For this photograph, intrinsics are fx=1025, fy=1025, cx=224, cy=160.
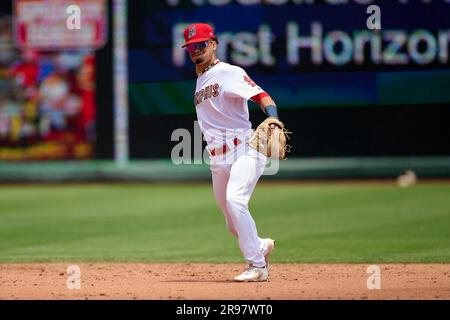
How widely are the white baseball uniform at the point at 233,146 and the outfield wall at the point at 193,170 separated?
10.2m

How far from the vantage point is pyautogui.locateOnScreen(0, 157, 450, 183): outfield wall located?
687 inches

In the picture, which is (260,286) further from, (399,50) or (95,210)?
(399,50)

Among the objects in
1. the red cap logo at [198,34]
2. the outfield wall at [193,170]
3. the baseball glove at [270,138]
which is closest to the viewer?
the baseball glove at [270,138]

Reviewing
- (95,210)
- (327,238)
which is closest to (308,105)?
(95,210)

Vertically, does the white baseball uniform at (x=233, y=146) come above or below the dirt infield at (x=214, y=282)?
above

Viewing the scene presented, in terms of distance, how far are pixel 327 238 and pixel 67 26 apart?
860cm

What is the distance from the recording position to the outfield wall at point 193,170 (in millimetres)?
17438

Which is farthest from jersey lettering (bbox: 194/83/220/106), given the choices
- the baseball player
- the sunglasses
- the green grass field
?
the green grass field

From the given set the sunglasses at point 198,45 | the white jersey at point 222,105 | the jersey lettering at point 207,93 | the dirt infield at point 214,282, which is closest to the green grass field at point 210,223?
the dirt infield at point 214,282

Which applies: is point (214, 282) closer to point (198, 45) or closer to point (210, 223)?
point (198, 45)

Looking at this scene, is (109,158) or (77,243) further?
(109,158)

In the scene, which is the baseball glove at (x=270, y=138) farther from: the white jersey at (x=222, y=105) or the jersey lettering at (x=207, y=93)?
the jersey lettering at (x=207, y=93)

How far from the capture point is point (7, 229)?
12.5 metres

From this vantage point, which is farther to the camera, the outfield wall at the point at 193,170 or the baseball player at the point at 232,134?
the outfield wall at the point at 193,170
